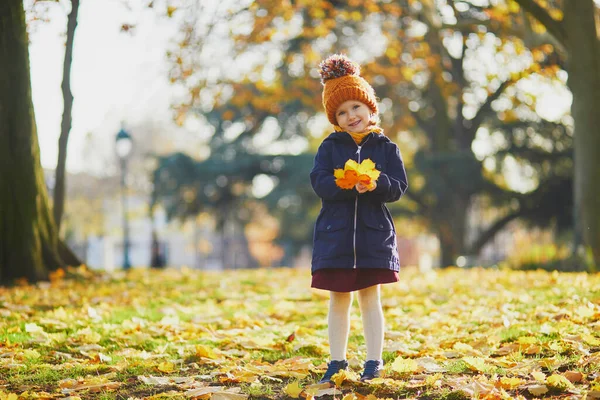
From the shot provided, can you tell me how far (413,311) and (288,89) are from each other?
40.0ft

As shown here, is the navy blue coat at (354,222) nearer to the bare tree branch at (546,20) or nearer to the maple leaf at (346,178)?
the maple leaf at (346,178)

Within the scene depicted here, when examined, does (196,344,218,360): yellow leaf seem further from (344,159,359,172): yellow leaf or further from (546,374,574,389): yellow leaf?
(546,374,574,389): yellow leaf

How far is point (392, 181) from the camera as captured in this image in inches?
149

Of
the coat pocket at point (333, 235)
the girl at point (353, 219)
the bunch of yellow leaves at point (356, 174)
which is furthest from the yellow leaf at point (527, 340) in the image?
the bunch of yellow leaves at point (356, 174)

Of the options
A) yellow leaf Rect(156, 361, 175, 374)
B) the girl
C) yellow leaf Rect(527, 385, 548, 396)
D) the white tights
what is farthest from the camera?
yellow leaf Rect(156, 361, 175, 374)

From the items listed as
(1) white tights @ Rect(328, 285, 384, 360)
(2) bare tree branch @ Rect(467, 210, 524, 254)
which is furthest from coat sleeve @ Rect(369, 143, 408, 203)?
(2) bare tree branch @ Rect(467, 210, 524, 254)

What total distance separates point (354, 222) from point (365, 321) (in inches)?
21.8

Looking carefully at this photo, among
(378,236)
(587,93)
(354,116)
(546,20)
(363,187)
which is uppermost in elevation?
(546,20)

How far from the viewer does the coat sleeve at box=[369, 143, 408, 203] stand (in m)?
3.70

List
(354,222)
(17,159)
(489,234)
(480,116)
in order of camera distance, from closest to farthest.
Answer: (354,222)
(17,159)
(480,116)
(489,234)

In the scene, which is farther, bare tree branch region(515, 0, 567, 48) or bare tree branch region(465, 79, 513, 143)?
bare tree branch region(465, 79, 513, 143)

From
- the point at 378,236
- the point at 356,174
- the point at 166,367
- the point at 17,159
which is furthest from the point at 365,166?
the point at 17,159

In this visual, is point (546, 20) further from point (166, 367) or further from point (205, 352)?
point (166, 367)

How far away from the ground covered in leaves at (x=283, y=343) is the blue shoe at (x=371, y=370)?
2.6 inches
